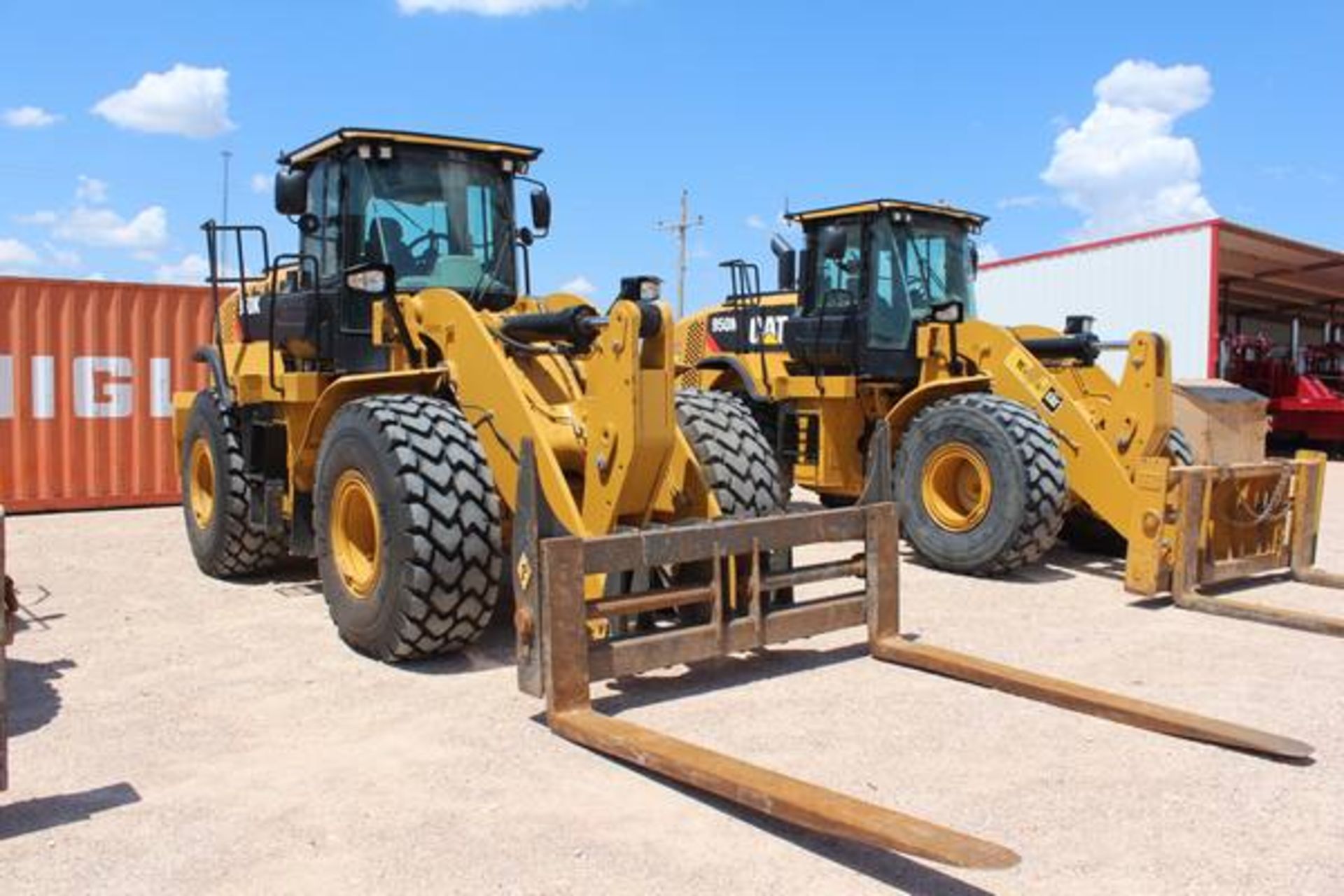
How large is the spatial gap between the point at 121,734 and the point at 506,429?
205 cm

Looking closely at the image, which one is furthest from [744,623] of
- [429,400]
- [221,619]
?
[221,619]

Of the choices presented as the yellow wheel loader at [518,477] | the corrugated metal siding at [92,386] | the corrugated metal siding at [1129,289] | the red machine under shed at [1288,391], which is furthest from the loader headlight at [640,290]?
the red machine under shed at [1288,391]

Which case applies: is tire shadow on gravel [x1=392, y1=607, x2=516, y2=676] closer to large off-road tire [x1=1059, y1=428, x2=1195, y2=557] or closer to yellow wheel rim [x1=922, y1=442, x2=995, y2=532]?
yellow wheel rim [x1=922, y1=442, x2=995, y2=532]

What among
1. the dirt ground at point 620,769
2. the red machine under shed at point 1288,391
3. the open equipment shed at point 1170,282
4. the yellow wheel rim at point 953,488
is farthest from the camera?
the red machine under shed at point 1288,391

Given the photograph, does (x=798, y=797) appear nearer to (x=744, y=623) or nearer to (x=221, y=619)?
(x=744, y=623)

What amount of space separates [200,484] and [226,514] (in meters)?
0.86

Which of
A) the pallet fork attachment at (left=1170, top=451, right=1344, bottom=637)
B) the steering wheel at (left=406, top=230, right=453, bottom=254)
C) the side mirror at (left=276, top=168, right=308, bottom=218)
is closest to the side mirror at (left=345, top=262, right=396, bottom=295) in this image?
the steering wheel at (left=406, top=230, right=453, bottom=254)

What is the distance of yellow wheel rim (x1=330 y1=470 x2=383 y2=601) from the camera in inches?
229

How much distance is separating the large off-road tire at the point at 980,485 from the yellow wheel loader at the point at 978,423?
12 mm

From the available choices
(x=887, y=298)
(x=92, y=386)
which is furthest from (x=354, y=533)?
(x=92, y=386)

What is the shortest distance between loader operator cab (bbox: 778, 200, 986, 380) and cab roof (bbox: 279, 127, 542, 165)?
10.2 ft

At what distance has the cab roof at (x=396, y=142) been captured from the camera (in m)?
6.54

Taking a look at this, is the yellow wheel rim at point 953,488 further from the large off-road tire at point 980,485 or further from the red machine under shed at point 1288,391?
the red machine under shed at point 1288,391

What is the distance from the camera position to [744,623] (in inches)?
205
